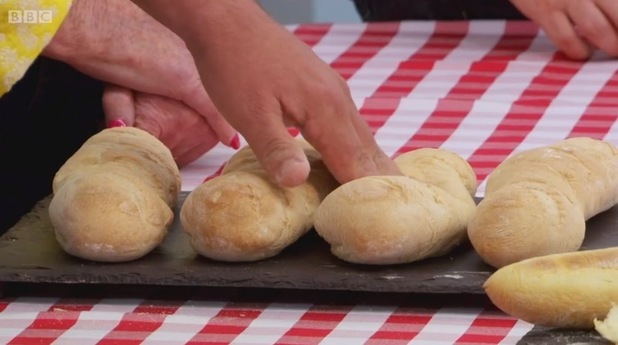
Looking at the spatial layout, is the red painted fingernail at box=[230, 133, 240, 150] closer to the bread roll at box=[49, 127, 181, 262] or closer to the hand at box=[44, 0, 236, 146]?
the hand at box=[44, 0, 236, 146]

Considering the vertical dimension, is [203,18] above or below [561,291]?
above

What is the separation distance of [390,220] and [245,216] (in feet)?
0.47

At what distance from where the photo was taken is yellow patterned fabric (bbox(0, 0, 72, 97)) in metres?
1.21

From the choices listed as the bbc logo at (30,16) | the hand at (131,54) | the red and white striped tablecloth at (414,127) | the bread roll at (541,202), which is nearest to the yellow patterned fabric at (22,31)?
the bbc logo at (30,16)

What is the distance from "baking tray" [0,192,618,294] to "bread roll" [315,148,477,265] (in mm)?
15

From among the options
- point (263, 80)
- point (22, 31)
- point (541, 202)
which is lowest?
point (541, 202)

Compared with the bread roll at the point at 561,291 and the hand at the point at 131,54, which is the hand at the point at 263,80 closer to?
the bread roll at the point at 561,291

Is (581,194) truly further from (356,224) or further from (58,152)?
(58,152)

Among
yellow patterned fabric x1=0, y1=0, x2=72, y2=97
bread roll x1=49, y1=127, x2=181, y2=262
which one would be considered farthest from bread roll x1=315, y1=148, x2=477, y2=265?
yellow patterned fabric x1=0, y1=0, x2=72, y2=97

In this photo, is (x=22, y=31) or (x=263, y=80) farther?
(x=263, y=80)

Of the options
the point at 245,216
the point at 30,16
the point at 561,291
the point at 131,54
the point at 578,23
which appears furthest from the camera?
the point at 578,23

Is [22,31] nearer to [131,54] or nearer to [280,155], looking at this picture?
[280,155]

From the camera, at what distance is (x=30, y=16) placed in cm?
121

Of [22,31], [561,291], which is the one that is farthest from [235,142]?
[561,291]
